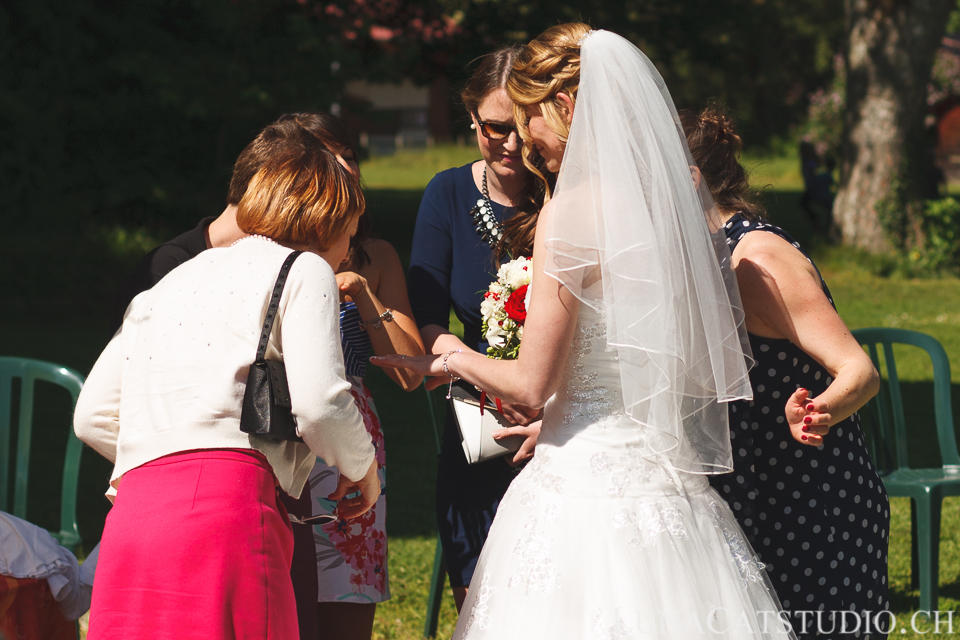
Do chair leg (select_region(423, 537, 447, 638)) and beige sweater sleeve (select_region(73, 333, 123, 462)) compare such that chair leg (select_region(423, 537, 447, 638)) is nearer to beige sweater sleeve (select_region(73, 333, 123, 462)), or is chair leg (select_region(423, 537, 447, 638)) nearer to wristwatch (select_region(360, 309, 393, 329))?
wristwatch (select_region(360, 309, 393, 329))

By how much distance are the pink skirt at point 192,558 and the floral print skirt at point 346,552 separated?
2.73 feet

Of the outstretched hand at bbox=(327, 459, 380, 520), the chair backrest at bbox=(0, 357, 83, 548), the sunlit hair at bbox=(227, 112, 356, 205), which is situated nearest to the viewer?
the outstretched hand at bbox=(327, 459, 380, 520)

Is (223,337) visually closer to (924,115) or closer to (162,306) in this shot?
(162,306)

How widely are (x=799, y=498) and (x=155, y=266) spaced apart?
6.77 feet

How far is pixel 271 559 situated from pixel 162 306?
62 cm

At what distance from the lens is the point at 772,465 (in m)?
2.65

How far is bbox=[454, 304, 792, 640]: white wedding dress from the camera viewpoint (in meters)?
2.23

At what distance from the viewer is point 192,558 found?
6.48 ft

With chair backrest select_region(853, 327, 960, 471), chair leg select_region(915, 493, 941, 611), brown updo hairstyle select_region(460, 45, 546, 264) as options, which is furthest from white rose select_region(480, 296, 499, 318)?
chair leg select_region(915, 493, 941, 611)

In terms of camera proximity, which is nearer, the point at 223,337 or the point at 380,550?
the point at 223,337

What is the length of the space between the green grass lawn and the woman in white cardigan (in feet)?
3.77

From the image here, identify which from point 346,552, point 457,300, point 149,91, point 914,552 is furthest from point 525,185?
point 149,91

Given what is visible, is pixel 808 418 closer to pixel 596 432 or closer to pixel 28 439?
pixel 596 432

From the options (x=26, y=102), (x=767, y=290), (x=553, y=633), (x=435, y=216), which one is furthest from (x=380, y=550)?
(x=26, y=102)
